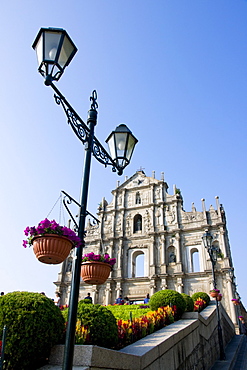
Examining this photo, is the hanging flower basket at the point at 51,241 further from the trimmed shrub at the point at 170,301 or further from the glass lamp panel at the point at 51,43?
the trimmed shrub at the point at 170,301

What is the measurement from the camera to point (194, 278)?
25.4 metres

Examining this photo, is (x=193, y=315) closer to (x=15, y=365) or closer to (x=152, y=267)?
(x=15, y=365)

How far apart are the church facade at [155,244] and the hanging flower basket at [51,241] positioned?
22.0 metres

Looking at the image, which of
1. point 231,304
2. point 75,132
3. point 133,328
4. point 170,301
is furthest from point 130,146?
point 231,304

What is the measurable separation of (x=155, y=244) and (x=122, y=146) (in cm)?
2362

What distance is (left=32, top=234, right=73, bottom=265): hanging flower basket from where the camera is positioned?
4547mm

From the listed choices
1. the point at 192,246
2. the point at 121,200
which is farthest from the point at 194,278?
the point at 121,200

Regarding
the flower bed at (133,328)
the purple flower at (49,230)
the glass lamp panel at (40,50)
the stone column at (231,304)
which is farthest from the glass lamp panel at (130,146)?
the stone column at (231,304)

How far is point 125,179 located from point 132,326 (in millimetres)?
26965

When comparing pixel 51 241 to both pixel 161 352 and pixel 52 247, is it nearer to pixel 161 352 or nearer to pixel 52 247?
pixel 52 247

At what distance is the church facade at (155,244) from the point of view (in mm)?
25297

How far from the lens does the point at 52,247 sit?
4.57 m

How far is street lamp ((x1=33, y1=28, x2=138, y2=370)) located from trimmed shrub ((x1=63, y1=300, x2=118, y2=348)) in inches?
71.8

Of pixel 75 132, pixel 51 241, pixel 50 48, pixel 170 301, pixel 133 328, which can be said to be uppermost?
pixel 50 48
